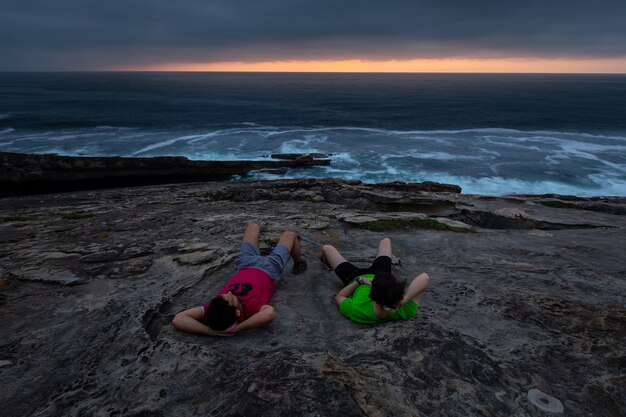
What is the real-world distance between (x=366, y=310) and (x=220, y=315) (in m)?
2.12

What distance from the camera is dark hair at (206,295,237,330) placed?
15.7 feet

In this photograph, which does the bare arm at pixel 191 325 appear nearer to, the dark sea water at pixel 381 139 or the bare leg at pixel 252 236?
the bare leg at pixel 252 236

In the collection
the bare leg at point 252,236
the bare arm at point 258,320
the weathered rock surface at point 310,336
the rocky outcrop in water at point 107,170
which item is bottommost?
the rocky outcrop in water at point 107,170

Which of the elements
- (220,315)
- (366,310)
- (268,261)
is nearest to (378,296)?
(366,310)

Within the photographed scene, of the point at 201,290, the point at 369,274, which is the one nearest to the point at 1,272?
the point at 201,290

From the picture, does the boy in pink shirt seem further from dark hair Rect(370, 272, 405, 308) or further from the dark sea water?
the dark sea water

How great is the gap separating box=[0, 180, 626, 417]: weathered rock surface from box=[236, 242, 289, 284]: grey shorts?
1.24 feet

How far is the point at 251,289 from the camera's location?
18.6 feet

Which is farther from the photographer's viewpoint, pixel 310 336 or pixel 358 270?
pixel 358 270

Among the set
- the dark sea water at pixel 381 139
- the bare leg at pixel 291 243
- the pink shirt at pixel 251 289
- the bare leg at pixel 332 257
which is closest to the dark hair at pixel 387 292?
the pink shirt at pixel 251 289

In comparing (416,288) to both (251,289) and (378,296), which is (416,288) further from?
(251,289)

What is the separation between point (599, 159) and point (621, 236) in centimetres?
4121

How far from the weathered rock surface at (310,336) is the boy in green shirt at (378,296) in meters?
0.18

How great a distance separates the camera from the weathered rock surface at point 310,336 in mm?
3781
